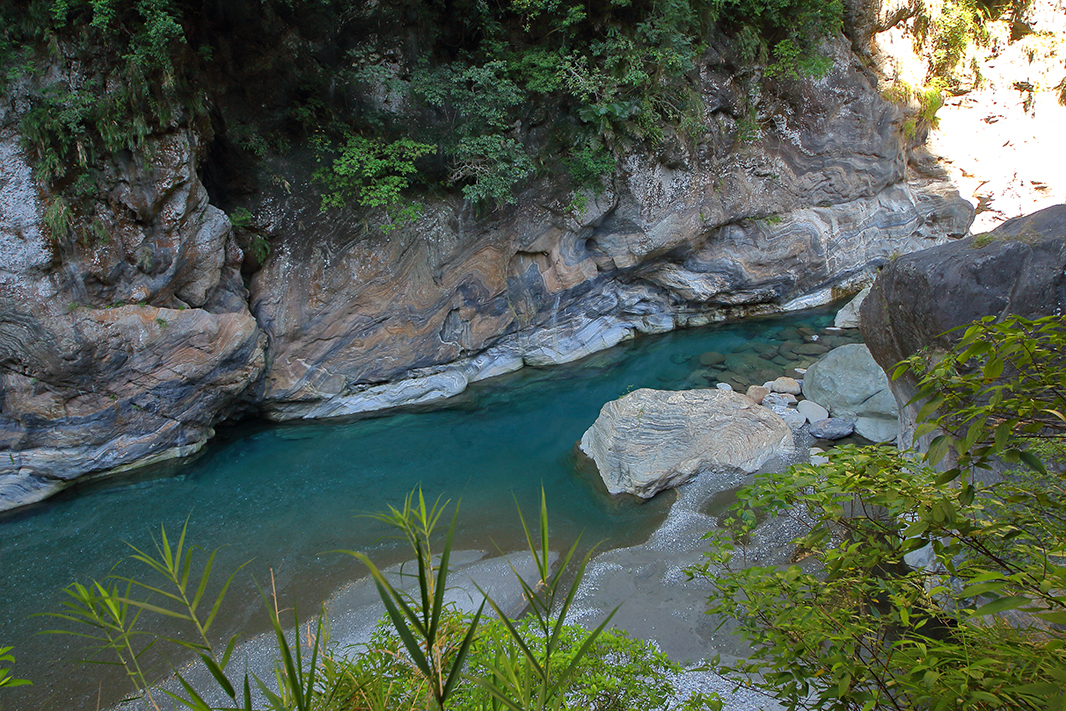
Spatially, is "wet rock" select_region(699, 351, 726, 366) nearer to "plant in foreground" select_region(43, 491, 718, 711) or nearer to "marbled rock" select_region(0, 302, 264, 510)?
"marbled rock" select_region(0, 302, 264, 510)

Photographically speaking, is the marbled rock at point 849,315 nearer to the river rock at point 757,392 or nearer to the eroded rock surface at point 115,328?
the river rock at point 757,392

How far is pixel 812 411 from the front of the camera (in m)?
7.89

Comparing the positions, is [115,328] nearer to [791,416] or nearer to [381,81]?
[381,81]

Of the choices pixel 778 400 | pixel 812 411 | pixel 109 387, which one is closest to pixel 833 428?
pixel 812 411

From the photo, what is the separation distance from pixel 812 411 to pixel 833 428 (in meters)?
0.48

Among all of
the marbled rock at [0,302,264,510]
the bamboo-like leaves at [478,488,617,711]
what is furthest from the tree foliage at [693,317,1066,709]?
the marbled rock at [0,302,264,510]

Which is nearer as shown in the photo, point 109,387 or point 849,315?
point 109,387

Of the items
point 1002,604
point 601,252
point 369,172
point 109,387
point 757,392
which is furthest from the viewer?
point 601,252

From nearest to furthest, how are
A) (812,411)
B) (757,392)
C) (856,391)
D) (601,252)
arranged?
(856,391), (812,411), (757,392), (601,252)

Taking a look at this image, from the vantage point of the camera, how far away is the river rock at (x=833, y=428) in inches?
291

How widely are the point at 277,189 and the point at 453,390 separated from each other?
14.8 feet

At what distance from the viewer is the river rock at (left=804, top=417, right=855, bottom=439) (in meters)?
7.39

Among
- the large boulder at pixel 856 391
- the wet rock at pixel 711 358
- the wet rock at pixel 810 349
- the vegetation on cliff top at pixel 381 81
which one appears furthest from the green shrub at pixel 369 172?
the wet rock at pixel 810 349

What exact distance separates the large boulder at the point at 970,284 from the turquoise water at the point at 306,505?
3099 millimetres
